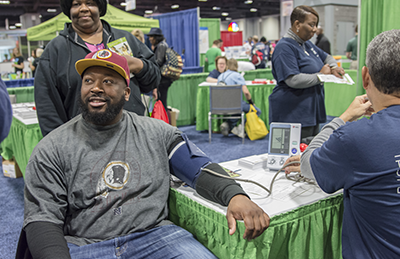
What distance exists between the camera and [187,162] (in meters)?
1.51

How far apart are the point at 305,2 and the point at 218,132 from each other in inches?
384

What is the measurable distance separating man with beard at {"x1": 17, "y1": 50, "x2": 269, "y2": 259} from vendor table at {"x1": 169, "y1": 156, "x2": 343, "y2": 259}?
5 centimetres

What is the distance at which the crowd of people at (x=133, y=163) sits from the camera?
40.6 inches

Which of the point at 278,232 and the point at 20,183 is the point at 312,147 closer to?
the point at 278,232

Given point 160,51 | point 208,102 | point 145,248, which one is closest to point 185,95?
point 208,102

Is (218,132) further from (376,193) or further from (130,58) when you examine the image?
(376,193)

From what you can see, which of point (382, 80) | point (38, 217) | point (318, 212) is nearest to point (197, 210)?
point (318, 212)

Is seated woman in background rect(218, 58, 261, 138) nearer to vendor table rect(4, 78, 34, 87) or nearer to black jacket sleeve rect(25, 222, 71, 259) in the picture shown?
vendor table rect(4, 78, 34, 87)

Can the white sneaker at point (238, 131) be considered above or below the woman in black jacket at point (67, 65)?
below

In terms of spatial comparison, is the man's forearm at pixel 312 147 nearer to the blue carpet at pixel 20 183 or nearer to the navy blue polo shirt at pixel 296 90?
the navy blue polo shirt at pixel 296 90

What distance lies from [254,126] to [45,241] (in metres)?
4.55

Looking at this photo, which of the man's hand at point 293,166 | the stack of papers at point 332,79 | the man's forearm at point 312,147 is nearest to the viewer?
the man's forearm at point 312,147

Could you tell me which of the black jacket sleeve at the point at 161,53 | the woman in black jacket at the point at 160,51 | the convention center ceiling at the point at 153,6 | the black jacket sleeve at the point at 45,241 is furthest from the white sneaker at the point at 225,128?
the convention center ceiling at the point at 153,6

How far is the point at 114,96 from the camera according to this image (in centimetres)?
149
